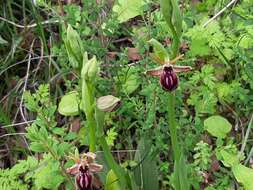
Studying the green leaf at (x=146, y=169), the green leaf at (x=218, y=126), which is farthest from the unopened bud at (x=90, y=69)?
the green leaf at (x=218, y=126)

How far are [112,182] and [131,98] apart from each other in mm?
276

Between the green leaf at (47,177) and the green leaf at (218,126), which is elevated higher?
the green leaf at (218,126)

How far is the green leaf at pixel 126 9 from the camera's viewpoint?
1915mm

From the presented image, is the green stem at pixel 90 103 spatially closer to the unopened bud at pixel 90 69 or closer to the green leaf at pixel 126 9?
the unopened bud at pixel 90 69

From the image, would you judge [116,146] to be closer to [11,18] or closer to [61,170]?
[61,170]

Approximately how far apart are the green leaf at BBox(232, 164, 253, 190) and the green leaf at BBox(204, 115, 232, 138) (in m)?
0.23

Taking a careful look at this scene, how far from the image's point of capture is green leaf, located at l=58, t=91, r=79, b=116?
169 centimetres

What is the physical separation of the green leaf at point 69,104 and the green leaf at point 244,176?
1.58 ft

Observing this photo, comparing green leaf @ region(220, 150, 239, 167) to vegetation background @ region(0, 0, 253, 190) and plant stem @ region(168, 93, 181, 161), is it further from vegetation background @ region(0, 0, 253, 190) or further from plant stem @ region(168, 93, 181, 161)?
plant stem @ region(168, 93, 181, 161)

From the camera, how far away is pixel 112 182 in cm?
146

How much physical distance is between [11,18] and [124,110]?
2.23 feet

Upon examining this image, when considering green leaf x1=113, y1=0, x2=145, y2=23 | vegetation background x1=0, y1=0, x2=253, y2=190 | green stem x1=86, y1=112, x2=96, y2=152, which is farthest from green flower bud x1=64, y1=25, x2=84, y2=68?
green leaf x1=113, y1=0, x2=145, y2=23

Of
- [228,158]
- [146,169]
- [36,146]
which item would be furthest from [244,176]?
[36,146]

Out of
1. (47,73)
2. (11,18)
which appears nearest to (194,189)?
(47,73)
